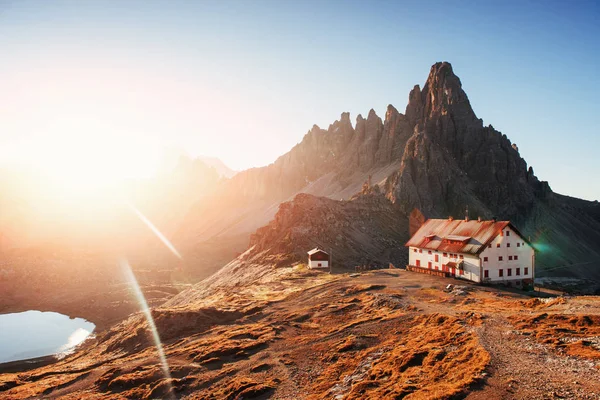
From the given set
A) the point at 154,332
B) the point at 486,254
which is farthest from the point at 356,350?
the point at 486,254

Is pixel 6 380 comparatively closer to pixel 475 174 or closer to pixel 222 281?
pixel 222 281

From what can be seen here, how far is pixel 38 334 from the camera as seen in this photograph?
93.4 m

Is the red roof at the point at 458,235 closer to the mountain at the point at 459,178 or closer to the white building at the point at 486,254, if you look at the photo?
the white building at the point at 486,254

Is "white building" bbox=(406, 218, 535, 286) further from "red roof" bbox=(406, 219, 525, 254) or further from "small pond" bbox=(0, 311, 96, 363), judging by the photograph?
"small pond" bbox=(0, 311, 96, 363)

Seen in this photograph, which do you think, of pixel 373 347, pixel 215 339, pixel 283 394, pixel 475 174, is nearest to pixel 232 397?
pixel 283 394

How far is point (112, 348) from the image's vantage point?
55.5 meters

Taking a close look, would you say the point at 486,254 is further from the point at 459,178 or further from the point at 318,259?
the point at 459,178

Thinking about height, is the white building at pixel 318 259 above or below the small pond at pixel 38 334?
above

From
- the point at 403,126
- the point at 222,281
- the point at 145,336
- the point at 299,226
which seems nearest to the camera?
the point at 145,336

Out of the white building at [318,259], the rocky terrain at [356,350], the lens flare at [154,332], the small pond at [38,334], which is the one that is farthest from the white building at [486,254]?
the small pond at [38,334]

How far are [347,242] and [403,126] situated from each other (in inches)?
4329

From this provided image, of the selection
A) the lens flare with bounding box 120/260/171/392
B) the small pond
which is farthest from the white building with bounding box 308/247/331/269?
the small pond

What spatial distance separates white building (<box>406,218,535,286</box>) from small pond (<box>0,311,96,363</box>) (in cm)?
7492

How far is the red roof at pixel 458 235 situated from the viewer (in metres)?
59.5
